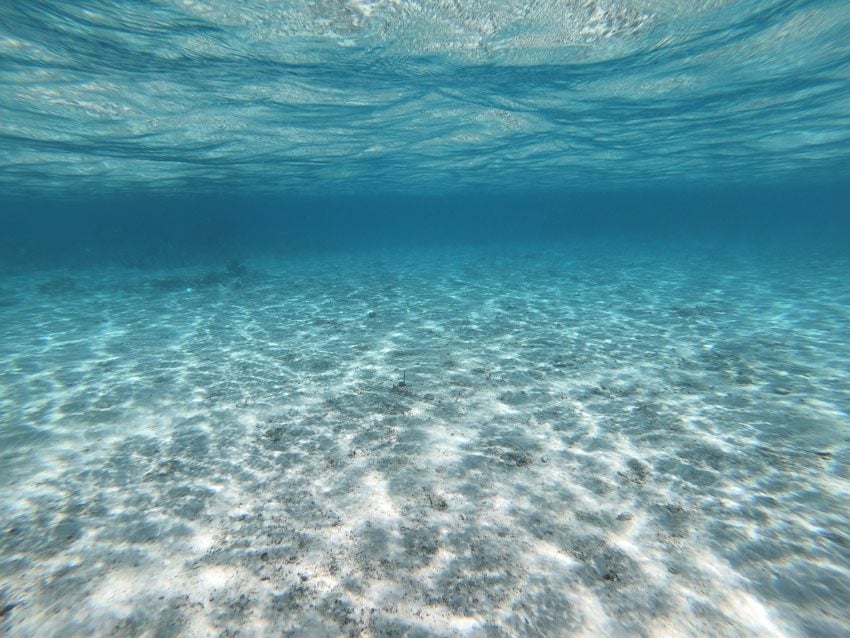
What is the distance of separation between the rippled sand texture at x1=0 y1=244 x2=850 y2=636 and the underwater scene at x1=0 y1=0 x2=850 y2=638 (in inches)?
1.5

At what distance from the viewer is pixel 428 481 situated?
196 inches

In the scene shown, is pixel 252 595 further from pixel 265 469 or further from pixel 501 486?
pixel 501 486

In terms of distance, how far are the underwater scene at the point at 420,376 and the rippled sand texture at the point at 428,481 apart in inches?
1.5

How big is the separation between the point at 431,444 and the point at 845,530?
4334mm

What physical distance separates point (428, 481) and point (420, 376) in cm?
342

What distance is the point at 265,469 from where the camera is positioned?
5.28 metres

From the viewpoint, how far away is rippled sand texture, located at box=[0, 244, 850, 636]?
3357 mm

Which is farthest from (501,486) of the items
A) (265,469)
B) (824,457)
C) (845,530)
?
(824,457)

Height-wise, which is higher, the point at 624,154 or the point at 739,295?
the point at 624,154

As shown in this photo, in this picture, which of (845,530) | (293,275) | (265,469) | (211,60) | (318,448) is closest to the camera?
(845,530)

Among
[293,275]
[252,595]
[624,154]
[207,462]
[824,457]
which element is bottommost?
[293,275]

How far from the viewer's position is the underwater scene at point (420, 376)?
3.54 metres

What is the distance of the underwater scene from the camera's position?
3.54 m

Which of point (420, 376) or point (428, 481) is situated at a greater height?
point (428, 481)
